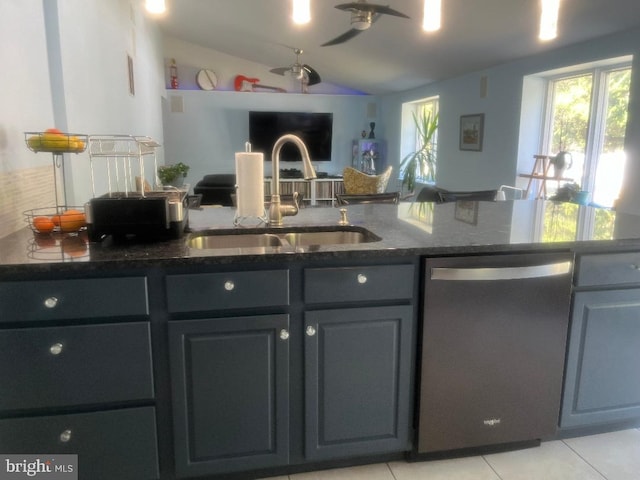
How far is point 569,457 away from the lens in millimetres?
1825

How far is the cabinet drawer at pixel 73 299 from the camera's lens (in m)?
1.32

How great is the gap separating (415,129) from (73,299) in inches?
268

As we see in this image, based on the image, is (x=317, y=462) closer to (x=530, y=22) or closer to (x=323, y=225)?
(x=323, y=225)

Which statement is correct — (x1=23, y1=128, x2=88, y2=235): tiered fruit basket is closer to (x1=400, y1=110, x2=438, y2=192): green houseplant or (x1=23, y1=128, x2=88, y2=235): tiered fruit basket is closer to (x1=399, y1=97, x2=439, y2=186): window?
(x1=400, y1=110, x2=438, y2=192): green houseplant

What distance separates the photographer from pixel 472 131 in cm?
544

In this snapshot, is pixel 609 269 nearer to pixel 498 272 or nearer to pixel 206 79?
pixel 498 272

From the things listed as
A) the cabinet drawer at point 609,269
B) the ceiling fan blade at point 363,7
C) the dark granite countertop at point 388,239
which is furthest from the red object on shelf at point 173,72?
the cabinet drawer at point 609,269

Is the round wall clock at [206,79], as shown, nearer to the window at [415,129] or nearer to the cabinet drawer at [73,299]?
the window at [415,129]

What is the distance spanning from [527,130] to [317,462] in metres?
4.09

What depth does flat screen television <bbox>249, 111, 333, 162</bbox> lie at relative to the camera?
25.5 ft

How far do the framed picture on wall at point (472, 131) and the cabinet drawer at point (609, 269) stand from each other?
12.3ft

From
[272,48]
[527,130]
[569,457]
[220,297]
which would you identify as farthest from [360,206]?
[272,48]

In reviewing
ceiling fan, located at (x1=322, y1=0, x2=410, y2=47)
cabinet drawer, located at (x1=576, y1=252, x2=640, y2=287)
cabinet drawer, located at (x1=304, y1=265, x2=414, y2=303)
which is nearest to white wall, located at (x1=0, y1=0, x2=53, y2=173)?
cabinet drawer, located at (x1=304, y1=265, x2=414, y2=303)

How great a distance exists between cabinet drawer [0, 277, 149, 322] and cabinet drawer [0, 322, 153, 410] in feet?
0.14
